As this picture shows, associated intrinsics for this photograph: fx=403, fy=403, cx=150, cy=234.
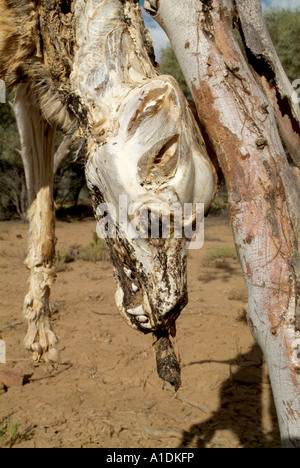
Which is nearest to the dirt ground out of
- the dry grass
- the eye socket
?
the dry grass

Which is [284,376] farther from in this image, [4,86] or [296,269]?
[4,86]

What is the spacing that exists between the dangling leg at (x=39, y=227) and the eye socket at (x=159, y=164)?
2003 mm

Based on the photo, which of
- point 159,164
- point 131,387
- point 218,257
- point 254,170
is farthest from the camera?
point 218,257

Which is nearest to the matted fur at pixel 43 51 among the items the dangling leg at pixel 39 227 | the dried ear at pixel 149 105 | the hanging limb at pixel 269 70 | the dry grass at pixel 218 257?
the dried ear at pixel 149 105

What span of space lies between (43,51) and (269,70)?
1031 millimetres

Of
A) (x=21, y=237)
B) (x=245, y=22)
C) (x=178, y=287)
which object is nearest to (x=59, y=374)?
(x=178, y=287)

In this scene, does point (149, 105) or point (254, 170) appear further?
point (149, 105)

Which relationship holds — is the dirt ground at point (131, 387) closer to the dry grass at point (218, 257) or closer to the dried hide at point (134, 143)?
the dried hide at point (134, 143)

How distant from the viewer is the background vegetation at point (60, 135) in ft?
34.3

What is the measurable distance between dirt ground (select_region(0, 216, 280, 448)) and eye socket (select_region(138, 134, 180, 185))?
2.31 m

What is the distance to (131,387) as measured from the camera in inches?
141

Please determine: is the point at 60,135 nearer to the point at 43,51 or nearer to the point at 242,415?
the point at 242,415

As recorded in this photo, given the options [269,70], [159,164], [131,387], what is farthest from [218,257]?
[159,164]

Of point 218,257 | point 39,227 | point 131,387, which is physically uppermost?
Result: point 39,227
